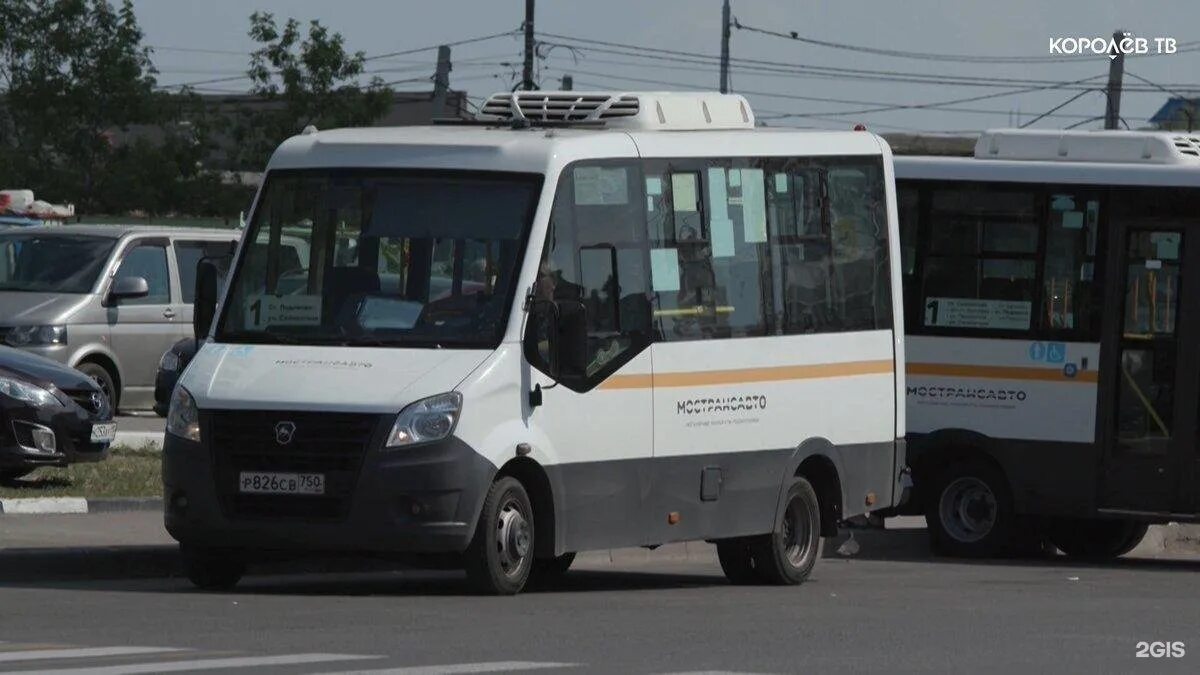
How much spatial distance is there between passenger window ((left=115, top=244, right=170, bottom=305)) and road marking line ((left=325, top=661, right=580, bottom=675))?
15.4 m

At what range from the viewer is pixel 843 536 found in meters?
19.1

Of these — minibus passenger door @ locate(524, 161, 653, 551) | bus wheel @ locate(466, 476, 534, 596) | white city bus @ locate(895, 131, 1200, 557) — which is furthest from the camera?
white city bus @ locate(895, 131, 1200, 557)

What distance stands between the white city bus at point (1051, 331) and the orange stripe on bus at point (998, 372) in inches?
0.4

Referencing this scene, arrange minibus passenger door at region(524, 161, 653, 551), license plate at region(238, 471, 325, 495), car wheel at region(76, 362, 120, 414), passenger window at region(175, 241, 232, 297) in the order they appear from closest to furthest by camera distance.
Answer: license plate at region(238, 471, 325, 495) < minibus passenger door at region(524, 161, 653, 551) < car wheel at region(76, 362, 120, 414) < passenger window at region(175, 241, 232, 297)

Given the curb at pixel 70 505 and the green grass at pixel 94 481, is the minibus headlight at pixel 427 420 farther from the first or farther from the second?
the green grass at pixel 94 481

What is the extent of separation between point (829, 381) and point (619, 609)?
3.25 metres

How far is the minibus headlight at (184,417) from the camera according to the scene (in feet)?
41.1

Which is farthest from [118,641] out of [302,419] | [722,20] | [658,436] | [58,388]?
[722,20]

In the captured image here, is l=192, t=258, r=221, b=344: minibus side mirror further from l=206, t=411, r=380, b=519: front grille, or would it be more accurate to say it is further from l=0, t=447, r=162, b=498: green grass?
l=0, t=447, r=162, b=498: green grass

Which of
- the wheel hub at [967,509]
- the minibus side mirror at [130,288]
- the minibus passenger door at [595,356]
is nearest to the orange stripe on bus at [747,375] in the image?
the minibus passenger door at [595,356]

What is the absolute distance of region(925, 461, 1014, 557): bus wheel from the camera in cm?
1800

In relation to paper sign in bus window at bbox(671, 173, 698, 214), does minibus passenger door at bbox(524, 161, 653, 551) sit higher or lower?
lower

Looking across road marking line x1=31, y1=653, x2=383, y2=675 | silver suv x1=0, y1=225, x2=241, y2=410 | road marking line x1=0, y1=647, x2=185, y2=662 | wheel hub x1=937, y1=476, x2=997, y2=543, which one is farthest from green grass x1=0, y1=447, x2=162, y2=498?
road marking line x1=31, y1=653, x2=383, y2=675

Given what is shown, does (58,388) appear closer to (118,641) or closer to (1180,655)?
(118,641)
